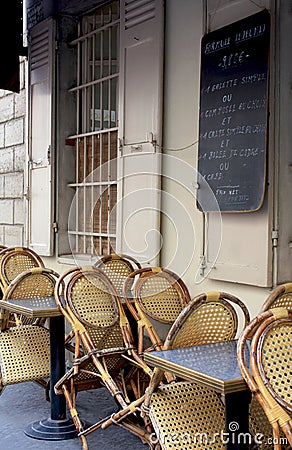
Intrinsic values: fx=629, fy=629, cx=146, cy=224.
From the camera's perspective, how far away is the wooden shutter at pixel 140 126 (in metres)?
4.56

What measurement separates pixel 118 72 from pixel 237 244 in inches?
85.8

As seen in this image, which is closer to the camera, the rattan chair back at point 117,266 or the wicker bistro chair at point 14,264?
the rattan chair back at point 117,266

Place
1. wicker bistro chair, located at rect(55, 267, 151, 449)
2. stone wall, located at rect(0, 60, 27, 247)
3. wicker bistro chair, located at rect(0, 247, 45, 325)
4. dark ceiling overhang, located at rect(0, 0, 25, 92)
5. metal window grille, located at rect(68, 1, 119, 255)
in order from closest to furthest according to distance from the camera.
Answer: wicker bistro chair, located at rect(55, 267, 151, 449), wicker bistro chair, located at rect(0, 247, 45, 325), metal window grille, located at rect(68, 1, 119, 255), dark ceiling overhang, located at rect(0, 0, 25, 92), stone wall, located at rect(0, 60, 27, 247)

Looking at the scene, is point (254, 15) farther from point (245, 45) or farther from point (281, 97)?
point (281, 97)

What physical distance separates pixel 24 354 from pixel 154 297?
1041mm

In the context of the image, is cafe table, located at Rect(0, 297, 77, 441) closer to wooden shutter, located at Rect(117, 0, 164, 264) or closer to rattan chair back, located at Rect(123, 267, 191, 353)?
rattan chair back, located at Rect(123, 267, 191, 353)

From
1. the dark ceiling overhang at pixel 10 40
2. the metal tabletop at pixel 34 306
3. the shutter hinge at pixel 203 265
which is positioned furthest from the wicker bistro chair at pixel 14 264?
the dark ceiling overhang at pixel 10 40

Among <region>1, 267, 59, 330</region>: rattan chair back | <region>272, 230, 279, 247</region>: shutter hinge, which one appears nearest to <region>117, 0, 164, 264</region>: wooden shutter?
<region>1, 267, 59, 330</region>: rattan chair back

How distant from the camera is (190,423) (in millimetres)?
2844

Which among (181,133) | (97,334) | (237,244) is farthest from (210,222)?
(97,334)

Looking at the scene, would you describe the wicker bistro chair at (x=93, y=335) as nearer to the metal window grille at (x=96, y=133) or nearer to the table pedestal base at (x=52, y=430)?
the table pedestal base at (x=52, y=430)

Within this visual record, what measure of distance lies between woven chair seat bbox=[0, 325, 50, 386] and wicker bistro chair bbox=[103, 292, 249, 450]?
4.89ft

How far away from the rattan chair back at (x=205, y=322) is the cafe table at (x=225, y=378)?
0.63 feet

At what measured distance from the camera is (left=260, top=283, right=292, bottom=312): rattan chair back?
3043mm
